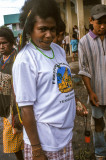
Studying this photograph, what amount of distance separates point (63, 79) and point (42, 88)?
19cm

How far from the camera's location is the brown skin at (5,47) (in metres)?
2.35

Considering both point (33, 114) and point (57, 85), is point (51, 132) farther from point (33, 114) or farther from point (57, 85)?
point (57, 85)

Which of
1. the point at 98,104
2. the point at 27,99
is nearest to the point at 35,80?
the point at 27,99

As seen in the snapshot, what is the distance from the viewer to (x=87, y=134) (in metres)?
1.89

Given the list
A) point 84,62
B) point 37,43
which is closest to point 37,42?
point 37,43

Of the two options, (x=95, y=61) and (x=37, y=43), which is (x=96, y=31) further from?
(x=37, y=43)

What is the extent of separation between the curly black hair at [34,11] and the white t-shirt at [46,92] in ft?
0.44

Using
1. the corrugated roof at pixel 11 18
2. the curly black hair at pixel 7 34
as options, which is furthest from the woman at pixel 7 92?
the corrugated roof at pixel 11 18

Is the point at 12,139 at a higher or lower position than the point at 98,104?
lower

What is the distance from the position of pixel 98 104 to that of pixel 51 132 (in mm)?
1095

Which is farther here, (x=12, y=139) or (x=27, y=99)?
(x=12, y=139)

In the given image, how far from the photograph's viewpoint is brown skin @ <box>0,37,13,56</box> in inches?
92.7

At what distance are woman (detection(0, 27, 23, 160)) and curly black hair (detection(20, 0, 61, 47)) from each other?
2.95 feet

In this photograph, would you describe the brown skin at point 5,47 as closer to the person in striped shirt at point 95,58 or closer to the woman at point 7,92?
the woman at point 7,92
